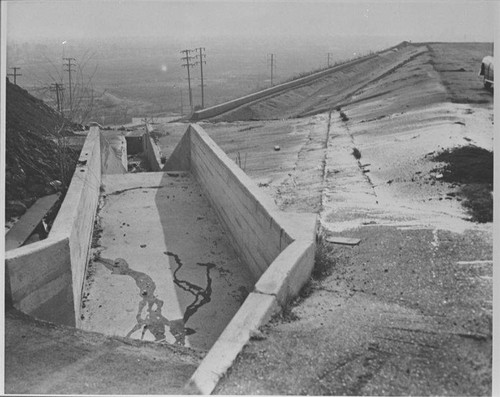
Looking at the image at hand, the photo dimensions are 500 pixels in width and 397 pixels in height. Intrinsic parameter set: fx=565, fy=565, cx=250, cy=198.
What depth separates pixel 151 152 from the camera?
16906 mm

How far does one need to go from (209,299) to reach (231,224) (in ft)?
5.55

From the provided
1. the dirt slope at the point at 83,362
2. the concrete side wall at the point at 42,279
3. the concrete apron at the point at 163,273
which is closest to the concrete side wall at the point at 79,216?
the concrete side wall at the point at 42,279

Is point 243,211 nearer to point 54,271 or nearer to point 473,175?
point 54,271

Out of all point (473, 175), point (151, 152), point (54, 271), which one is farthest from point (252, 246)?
point (151, 152)

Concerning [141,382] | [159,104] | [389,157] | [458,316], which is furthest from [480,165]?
[159,104]

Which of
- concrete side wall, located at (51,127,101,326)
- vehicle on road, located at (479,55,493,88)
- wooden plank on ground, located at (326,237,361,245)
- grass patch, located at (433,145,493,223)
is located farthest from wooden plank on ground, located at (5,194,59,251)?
vehicle on road, located at (479,55,493,88)

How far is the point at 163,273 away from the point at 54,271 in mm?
2230

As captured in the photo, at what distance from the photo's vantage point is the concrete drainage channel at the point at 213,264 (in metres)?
4.51

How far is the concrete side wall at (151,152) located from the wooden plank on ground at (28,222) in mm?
6650

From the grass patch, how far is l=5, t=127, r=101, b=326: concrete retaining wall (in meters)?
4.71

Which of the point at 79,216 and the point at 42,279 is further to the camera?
the point at 79,216

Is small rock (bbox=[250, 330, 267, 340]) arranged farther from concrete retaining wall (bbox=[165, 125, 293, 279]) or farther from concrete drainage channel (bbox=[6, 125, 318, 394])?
concrete retaining wall (bbox=[165, 125, 293, 279])

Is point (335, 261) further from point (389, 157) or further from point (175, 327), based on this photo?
point (389, 157)

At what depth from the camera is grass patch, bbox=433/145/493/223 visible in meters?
7.10
